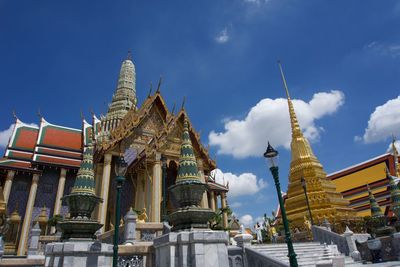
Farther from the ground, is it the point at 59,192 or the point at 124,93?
the point at 124,93

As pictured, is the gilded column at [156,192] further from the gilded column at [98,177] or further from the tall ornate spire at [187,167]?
the tall ornate spire at [187,167]

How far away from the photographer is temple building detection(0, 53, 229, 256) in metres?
18.4

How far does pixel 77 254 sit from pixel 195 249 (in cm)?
243

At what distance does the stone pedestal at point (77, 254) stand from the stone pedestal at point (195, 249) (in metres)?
1.38

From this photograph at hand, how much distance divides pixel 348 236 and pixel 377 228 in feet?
5.64

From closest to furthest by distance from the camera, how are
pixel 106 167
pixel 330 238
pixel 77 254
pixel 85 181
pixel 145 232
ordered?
pixel 77 254
pixel 85 181
pixel 145 232
pixel 330 238
pixel 106 167

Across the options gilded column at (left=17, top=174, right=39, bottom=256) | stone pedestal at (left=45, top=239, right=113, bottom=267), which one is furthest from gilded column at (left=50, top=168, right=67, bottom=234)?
stone pedestal at (left=45, top=239, right=113, bottom=267)

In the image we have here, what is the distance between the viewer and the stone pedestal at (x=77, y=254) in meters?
5.80

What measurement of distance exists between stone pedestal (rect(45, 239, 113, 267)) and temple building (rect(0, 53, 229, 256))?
961cm

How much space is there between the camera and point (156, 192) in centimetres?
1709

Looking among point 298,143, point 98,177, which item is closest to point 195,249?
point 98,177

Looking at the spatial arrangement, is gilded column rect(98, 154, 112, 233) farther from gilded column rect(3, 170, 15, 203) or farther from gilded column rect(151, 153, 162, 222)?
gilded column rect(3, 170, 15, 203)

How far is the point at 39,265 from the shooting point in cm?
923

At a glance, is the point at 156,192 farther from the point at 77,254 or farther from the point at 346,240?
the point at 77,254
